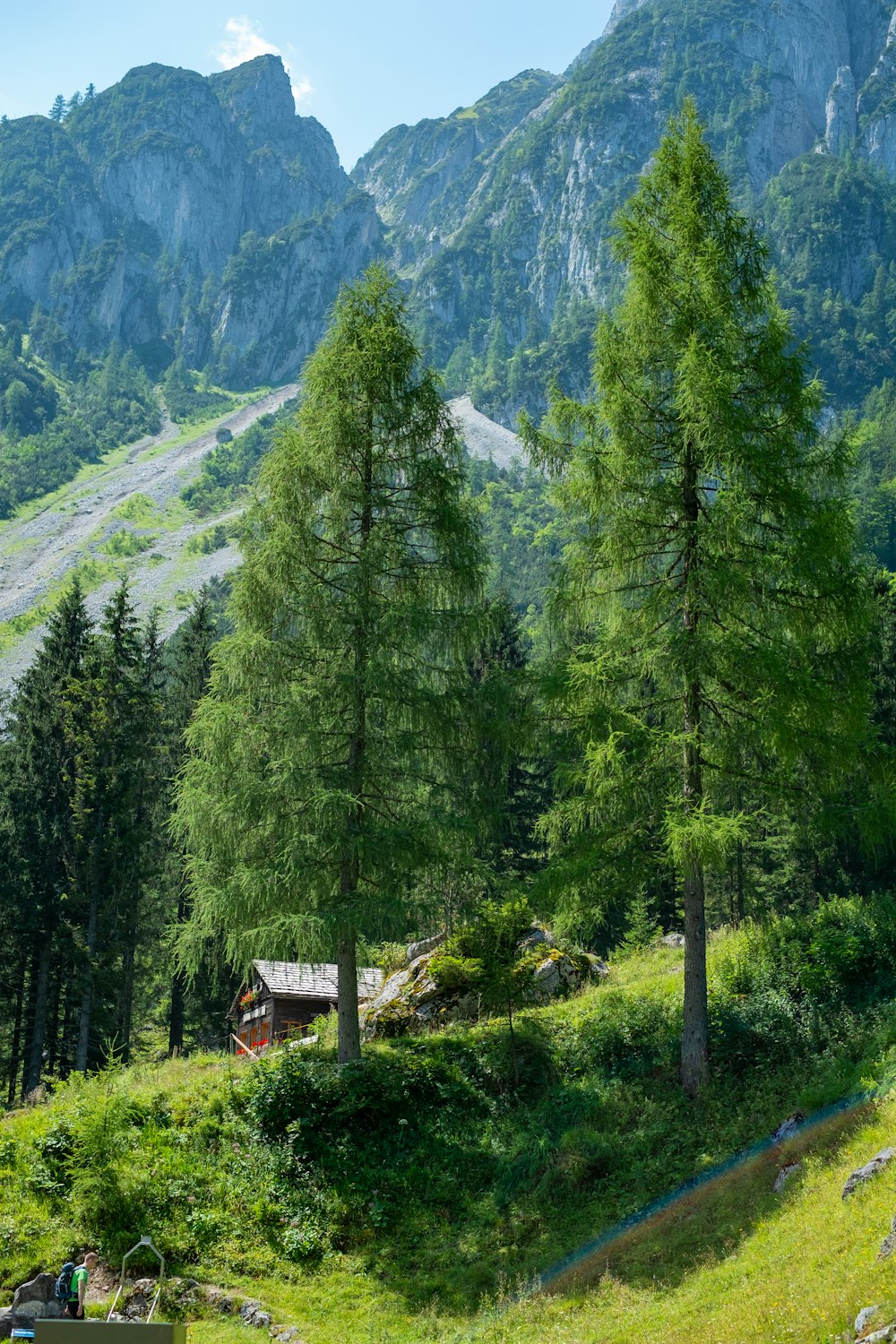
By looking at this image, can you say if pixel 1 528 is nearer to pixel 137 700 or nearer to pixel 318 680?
pixel 137 700

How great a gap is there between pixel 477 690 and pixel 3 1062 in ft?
76.9

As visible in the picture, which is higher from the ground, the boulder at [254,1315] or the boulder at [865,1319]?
the boulder at [865,1319]

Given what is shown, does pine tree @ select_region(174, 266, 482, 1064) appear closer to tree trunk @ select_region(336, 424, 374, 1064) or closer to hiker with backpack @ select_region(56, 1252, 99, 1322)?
tree trunk @ select_region(336, 424, 374, 1064)

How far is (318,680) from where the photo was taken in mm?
15305

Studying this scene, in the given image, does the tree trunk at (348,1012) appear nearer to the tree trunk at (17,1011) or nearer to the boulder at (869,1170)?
the boulder at (869,1170)

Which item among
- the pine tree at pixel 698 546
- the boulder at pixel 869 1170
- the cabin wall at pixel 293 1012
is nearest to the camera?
the boulder at pixel 869 1170

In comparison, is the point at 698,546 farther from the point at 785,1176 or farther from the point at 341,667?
the point at 785,1176

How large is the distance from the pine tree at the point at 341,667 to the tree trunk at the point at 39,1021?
539 inches

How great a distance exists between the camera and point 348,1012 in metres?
15.4

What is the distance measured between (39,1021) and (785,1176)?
20.7m

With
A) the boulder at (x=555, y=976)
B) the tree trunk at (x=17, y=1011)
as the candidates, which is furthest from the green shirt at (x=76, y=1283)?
the tree trunk at (x=17, y=1011)

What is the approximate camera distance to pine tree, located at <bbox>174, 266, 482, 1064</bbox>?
1465 cm

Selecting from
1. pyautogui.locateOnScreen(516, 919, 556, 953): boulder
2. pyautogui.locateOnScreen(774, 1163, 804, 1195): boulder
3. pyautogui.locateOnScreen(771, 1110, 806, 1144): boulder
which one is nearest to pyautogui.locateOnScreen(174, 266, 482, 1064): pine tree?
pyautogui.locateOnScreen(516, 919, 556, 953): boulder

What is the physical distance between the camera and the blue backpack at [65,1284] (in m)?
10.8
